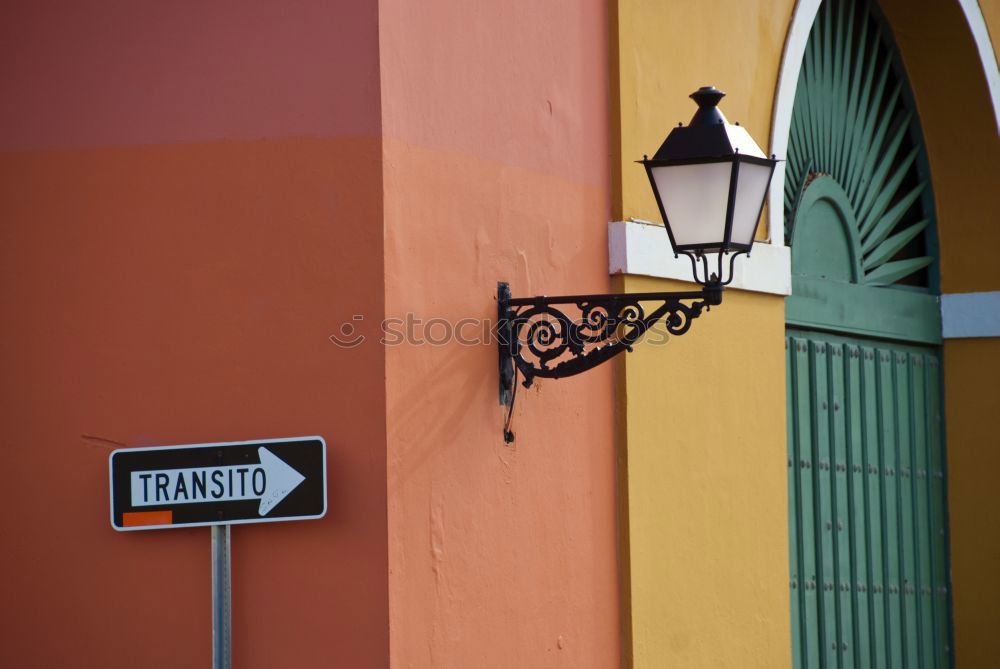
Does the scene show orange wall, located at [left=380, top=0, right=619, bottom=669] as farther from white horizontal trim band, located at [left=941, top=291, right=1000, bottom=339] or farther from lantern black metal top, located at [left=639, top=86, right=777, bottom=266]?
white horizontal trim band, located at [left=941, top=291, right=1000, bottom=339]

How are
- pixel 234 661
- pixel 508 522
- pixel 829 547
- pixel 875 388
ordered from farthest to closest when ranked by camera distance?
pixel 875 388 < pixel 829 547 < pixel 508 522 < pixel 234 661

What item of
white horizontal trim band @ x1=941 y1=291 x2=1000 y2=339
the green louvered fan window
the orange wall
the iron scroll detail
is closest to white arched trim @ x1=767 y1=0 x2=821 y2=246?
the green louvered fan window

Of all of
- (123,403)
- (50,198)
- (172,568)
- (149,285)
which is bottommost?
(172,568)

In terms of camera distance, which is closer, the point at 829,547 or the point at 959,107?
the point at 829,547

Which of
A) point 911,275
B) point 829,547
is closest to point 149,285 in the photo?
point 829,547

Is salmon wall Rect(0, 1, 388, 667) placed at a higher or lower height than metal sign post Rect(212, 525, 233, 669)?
higher

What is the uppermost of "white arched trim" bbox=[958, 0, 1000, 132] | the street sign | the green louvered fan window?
"white arched trim" bbox=[958, 0, 1000, 132]

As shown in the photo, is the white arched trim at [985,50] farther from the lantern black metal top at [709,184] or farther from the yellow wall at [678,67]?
the lantern black metal top at [709,184]

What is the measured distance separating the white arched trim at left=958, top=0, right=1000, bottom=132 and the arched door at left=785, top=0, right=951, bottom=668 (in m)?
0.41

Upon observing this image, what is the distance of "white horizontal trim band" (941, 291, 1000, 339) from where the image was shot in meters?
7.63

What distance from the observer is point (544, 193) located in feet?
16.2

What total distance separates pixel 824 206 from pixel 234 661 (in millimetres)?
3970

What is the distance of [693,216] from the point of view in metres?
4.35

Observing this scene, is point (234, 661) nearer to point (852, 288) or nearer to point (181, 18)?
point (181, 18)
